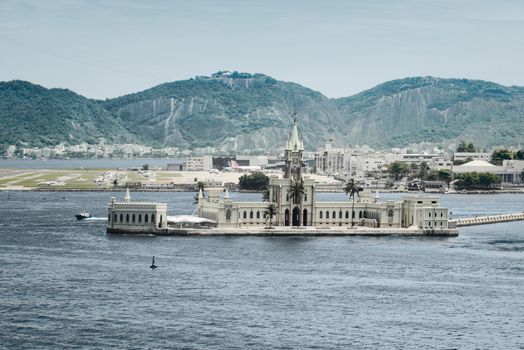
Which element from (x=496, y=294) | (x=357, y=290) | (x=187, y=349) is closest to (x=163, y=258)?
(x=357, y=290)

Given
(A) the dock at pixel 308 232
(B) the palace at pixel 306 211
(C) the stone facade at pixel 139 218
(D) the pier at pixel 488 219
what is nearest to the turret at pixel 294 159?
(B) the palace at pixel 306 211

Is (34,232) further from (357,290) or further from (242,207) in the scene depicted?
(357,290)

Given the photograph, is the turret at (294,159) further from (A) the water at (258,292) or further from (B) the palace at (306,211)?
(A) the water at (258,292)

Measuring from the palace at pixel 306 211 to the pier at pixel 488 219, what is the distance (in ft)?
30.4

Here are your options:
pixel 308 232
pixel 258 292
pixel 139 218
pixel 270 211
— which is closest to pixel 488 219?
pixel 308 232

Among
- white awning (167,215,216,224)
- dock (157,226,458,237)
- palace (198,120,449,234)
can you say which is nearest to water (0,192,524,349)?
dock (157,226,458,237)

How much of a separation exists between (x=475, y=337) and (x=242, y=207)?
160 ft

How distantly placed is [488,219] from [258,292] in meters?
61.8

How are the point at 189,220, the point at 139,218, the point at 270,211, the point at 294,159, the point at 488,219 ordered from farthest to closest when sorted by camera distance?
1. the point at 488,219
2. the point at 294,159
3. the point at 189,220
4. the point at 270,211
5. the point at 139,218

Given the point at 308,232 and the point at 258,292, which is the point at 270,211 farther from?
the point at 258,292

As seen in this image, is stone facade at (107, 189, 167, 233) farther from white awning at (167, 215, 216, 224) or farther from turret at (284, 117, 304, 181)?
turret at (284, 117, 304, 181)

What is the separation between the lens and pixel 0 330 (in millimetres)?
62000

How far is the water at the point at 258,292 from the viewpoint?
6241 centimetres

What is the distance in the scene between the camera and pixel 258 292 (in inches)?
2953
